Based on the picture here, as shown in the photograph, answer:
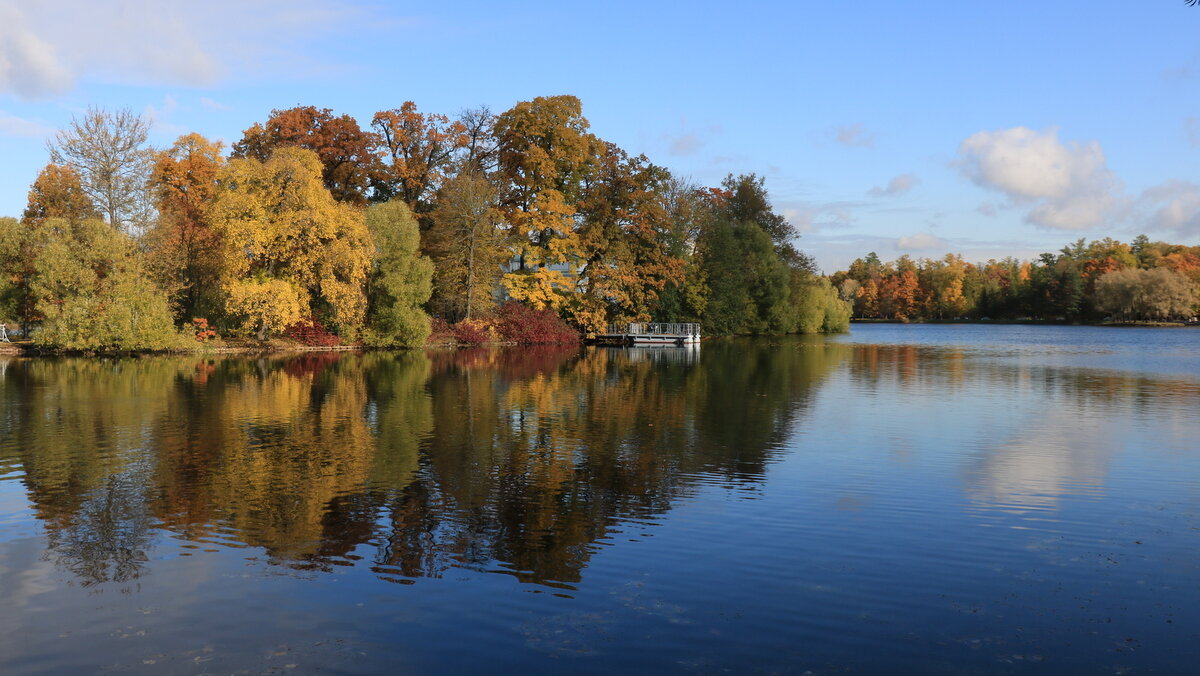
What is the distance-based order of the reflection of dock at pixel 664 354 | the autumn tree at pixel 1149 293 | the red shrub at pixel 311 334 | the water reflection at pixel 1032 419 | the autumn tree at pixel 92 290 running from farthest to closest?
the autumn tree at pixel 1149 293 < the red shrub at pixel 311 334 < the reflection of dock at pixel 664 354 < the autumn tree at pixel 92 290 < the water reflection at pixel 1032 419

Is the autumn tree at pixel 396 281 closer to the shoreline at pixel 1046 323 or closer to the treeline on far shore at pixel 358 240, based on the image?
the treeline on far shore at pixel 358 240

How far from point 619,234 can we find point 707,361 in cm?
1719

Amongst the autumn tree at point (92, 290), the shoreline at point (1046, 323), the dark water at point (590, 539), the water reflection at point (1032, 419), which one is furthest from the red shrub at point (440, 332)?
the shoreline at point (1046, 323)

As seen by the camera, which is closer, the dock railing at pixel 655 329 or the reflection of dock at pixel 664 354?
the reflection of dock at pixel 664 354

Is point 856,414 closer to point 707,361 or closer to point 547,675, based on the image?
point 547,675

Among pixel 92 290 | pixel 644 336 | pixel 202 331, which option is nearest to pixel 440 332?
pixel 202 331

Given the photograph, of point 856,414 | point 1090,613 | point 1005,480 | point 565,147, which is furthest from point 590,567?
point 565,147

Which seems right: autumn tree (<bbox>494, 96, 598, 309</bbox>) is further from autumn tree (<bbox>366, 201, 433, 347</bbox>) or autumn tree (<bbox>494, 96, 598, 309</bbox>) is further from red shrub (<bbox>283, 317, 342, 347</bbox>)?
red shrub (<bbox>283, 317, 342, 347</bbox>)

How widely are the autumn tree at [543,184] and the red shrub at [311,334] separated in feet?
42.6

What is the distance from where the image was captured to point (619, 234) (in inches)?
2298

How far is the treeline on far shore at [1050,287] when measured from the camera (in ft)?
371

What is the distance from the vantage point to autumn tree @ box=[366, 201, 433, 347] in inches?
1896

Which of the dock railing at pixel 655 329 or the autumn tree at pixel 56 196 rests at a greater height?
the autumn tree at pixel 56 196

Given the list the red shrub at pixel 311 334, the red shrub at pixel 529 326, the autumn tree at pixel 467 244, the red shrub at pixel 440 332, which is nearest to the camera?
the red shrub at pixel 311 334
